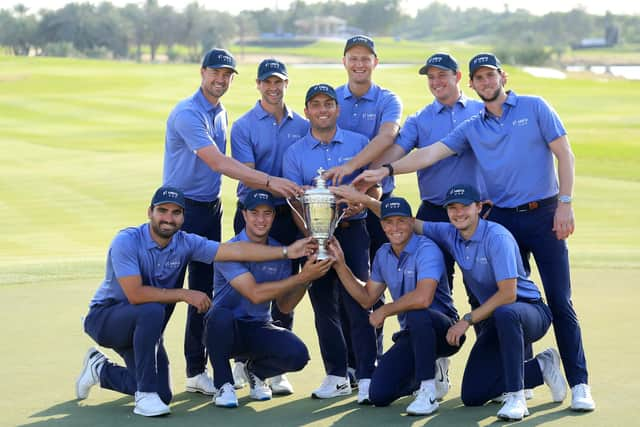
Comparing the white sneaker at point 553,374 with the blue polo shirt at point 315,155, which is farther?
the blue polo shirt at point 315,155

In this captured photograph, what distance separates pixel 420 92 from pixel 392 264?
36.8 metres

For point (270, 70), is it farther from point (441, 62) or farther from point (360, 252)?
point (360, 252)

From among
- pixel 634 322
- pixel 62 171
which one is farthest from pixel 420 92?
pixel 634 322

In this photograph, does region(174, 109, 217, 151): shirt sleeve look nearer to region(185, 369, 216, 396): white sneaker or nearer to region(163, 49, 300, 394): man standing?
region(163, 49, 300, 394): man standing

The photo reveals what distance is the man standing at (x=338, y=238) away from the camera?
693 centimetres

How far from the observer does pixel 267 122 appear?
7.33m

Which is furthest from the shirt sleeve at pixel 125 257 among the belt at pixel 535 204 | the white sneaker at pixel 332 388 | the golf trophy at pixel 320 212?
the belt at pixel 535 204

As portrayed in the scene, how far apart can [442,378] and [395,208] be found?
1.09 metres

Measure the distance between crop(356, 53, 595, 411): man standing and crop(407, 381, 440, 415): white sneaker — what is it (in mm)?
853

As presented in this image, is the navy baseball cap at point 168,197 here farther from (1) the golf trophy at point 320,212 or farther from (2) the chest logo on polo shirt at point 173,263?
(1) the golf trophy at point 320,212

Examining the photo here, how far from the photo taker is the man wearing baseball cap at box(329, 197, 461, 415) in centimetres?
645

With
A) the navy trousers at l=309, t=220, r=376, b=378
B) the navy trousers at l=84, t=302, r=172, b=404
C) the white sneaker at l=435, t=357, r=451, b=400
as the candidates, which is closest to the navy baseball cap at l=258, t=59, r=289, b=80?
the navy trousers at l=309, t=220, r=376, b=378

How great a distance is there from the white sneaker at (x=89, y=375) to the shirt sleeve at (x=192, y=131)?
4.89 ft

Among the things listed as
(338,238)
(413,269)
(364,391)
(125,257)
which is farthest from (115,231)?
(413,269)
